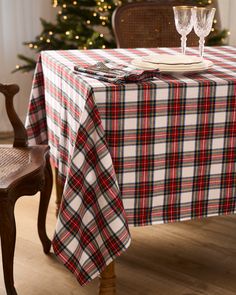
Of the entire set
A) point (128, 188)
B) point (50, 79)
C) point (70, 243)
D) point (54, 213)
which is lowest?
point (54, 213)

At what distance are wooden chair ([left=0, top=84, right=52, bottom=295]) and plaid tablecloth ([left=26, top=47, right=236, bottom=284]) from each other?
0.51ft

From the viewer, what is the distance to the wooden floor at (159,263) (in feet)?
6.57

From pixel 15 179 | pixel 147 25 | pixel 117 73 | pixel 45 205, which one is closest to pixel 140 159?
pixel 117 73

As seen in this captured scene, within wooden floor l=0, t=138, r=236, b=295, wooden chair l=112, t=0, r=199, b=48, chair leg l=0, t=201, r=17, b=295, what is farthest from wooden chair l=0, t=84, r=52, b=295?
wooden chair l=112, t=0, r=199, b=48

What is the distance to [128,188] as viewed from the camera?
172 cm

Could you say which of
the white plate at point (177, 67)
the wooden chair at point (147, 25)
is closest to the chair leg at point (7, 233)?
the white plate at point (177, 67)

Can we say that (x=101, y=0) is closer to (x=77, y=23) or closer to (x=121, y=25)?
(x=77, y=23)

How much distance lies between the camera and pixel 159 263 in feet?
7.14

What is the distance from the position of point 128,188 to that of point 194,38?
1392 millimetres

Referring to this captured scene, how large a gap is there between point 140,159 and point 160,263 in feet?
2.05

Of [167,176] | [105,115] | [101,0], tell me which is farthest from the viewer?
[101,0]

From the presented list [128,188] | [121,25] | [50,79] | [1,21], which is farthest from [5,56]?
[128,188]

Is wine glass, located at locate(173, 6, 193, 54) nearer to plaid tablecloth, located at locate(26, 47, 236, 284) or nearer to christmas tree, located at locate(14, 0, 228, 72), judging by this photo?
plaid tablecloth, located at locate(26, 47, 236, 284)

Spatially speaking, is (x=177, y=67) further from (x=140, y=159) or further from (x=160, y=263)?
(x=160, y=263)
